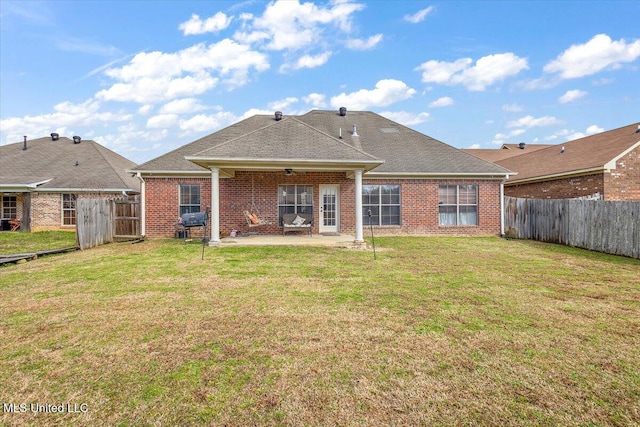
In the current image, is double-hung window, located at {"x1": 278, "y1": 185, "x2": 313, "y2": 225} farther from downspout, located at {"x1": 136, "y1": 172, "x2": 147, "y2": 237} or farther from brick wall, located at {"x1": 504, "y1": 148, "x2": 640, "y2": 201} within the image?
brick wall, located at {"x1": 504, "y1": 148, "x2": 640, "y2": 201}

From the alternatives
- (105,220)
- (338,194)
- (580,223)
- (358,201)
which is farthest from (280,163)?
(580,223)

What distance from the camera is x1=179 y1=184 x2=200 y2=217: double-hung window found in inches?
548

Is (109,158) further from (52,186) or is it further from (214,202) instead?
(214,202)

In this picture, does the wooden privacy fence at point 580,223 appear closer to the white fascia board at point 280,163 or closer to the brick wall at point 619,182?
the brick wall at point 619,182

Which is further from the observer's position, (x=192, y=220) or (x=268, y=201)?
(x=268, y=201)

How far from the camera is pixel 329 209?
14.4 m

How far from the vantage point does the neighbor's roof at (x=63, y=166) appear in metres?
17.5

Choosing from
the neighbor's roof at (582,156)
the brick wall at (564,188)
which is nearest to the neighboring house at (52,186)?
the brick wall at (564,188)

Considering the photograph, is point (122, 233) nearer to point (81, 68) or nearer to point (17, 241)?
point (17, 241)

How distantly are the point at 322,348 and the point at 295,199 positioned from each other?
10866 mm

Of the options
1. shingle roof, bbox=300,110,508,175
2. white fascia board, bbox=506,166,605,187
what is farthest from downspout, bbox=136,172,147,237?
white fascia board, bbox=506,166,605,187

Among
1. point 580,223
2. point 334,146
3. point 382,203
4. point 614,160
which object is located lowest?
point 580,223

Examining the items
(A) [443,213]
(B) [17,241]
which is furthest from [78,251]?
(A) [443,213]

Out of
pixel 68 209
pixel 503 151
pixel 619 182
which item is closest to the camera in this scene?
pixel 619 182
